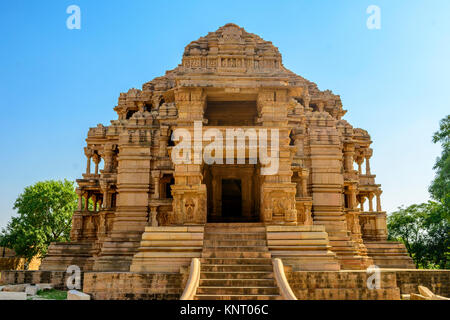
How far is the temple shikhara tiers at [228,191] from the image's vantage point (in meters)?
13.1

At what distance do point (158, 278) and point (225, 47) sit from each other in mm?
10513

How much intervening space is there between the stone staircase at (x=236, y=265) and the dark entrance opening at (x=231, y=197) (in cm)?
650

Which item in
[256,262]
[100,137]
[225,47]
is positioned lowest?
[256,262]

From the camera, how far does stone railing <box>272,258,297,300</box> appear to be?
10509 millimetres

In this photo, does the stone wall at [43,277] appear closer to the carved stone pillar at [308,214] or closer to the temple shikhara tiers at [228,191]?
the temple shikhara tiers at [228,191]

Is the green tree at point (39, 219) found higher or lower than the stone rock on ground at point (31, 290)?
higher

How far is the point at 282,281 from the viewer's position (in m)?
11.2

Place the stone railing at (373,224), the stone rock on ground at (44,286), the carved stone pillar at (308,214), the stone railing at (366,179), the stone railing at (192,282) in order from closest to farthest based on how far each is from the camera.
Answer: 1. the stone railing at (192,282)
2. the stone rock on ground at (44,286)
3. the carved stone pillar at (308,214)
4. the stone railing at (373,224)
5. the stone railing at (366,179)

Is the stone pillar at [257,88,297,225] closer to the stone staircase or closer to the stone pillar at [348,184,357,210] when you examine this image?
the stone staircase

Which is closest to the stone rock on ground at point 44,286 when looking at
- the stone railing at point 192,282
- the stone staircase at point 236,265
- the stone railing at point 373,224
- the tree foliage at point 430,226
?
the stone staircase at point 236,265
